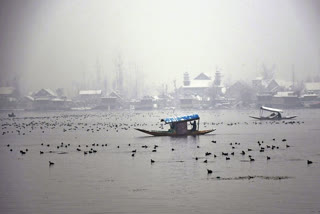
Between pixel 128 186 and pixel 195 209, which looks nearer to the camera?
pixel 195 209

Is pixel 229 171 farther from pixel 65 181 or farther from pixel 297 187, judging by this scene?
pixel 65 181

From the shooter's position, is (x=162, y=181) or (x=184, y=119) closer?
(x=162, y=181)

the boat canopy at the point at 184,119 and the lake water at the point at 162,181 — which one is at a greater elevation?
the boat canopy at the point at 184,119

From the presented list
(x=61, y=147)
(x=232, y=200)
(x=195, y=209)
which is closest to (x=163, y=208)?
(x=195, y=209)

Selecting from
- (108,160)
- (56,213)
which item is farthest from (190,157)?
(56,213)

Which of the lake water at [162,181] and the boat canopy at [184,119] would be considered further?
the boat canopy at [184,119]

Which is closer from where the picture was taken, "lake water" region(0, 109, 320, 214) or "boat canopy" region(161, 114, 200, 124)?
"lake water" region(0, 109, 320, 214)

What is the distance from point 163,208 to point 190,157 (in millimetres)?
19850

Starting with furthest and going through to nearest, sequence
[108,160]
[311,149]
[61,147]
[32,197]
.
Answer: [61,147] < [311,149] < [108,160] < [32,197]

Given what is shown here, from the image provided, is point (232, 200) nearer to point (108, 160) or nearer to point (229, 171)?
point (229, 171)

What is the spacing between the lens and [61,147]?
6556 cm

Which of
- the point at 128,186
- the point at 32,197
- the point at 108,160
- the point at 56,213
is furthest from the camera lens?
the point at 108,160

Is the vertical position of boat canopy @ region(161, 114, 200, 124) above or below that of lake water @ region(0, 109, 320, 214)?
above

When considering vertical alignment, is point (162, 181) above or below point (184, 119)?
below
